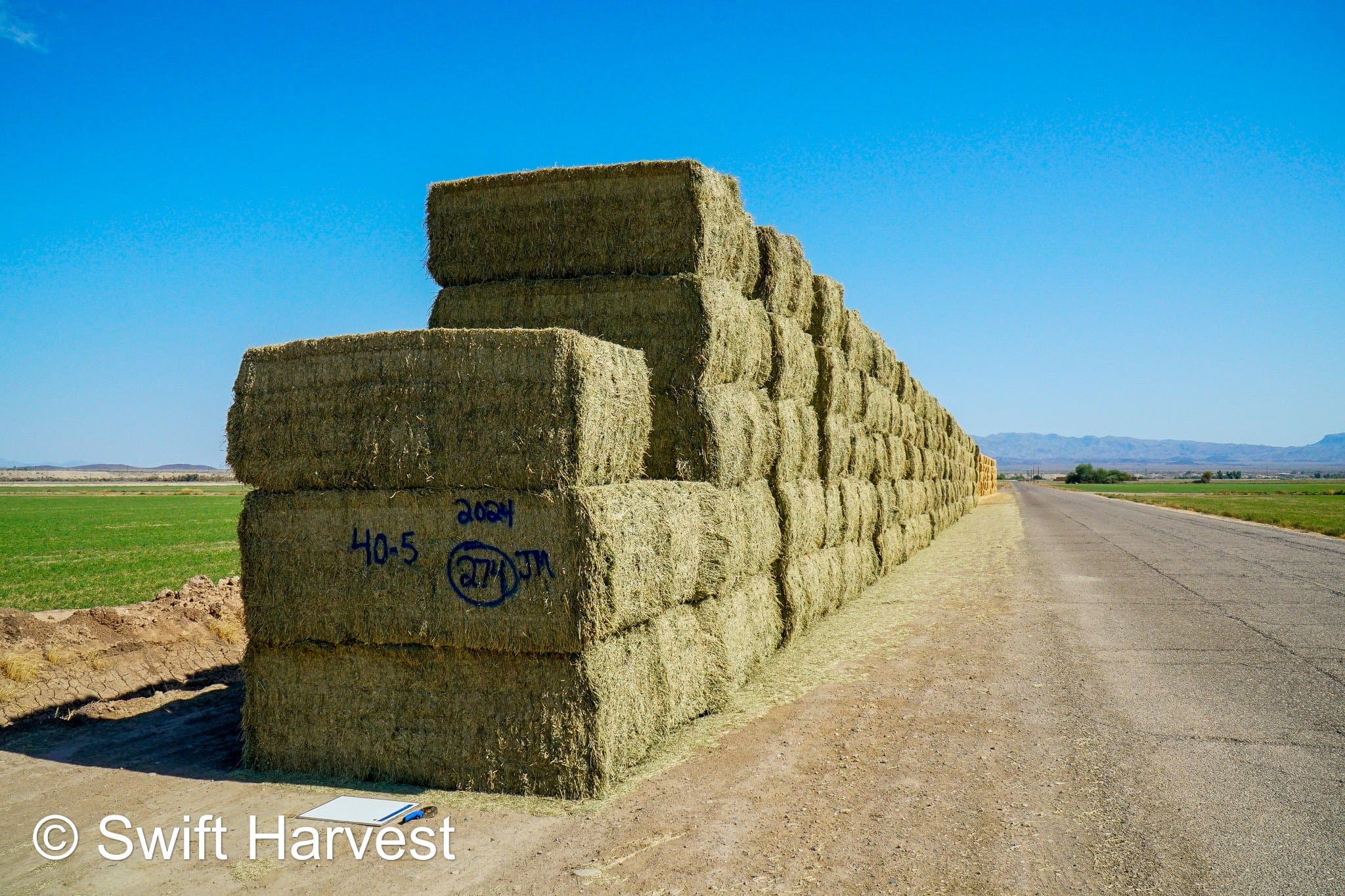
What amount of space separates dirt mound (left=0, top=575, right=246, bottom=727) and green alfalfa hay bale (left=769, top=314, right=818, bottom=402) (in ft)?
22.2

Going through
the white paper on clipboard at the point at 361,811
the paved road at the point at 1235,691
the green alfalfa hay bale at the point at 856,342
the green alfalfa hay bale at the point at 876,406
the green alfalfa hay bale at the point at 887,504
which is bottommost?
the white paper on clipboard at the point at 361,811

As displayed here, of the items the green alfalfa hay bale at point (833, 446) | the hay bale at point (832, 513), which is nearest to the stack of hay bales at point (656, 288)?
the hay bale at point (832, 513)

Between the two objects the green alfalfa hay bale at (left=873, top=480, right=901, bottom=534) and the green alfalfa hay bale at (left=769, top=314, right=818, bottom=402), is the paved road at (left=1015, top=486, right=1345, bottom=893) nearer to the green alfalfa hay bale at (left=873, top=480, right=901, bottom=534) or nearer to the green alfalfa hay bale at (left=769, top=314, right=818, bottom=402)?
the green alfalfa hay bale at (left=873, top=480, right=901, bottom=534)

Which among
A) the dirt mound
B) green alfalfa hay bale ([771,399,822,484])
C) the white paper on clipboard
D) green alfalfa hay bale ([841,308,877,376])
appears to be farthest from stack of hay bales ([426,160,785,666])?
green alfalfa hay bale ([841,308,877,376])

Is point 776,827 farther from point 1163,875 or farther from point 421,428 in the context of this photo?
point 421,428

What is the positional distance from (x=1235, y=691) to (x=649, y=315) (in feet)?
19.9

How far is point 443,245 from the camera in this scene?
9102 mm

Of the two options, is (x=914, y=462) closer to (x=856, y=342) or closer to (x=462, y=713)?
(x=856, y=342)

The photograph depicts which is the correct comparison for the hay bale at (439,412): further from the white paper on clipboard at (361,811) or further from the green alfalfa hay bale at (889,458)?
the green alfalfa hay bale at (889,458)

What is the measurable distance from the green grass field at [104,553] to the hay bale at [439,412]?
894cm

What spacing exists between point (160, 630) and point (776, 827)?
8274 mm

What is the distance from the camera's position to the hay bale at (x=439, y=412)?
5.77 m

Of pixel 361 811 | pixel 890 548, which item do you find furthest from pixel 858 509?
pixel 361 811

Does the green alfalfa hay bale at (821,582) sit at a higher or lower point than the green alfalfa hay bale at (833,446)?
lower
